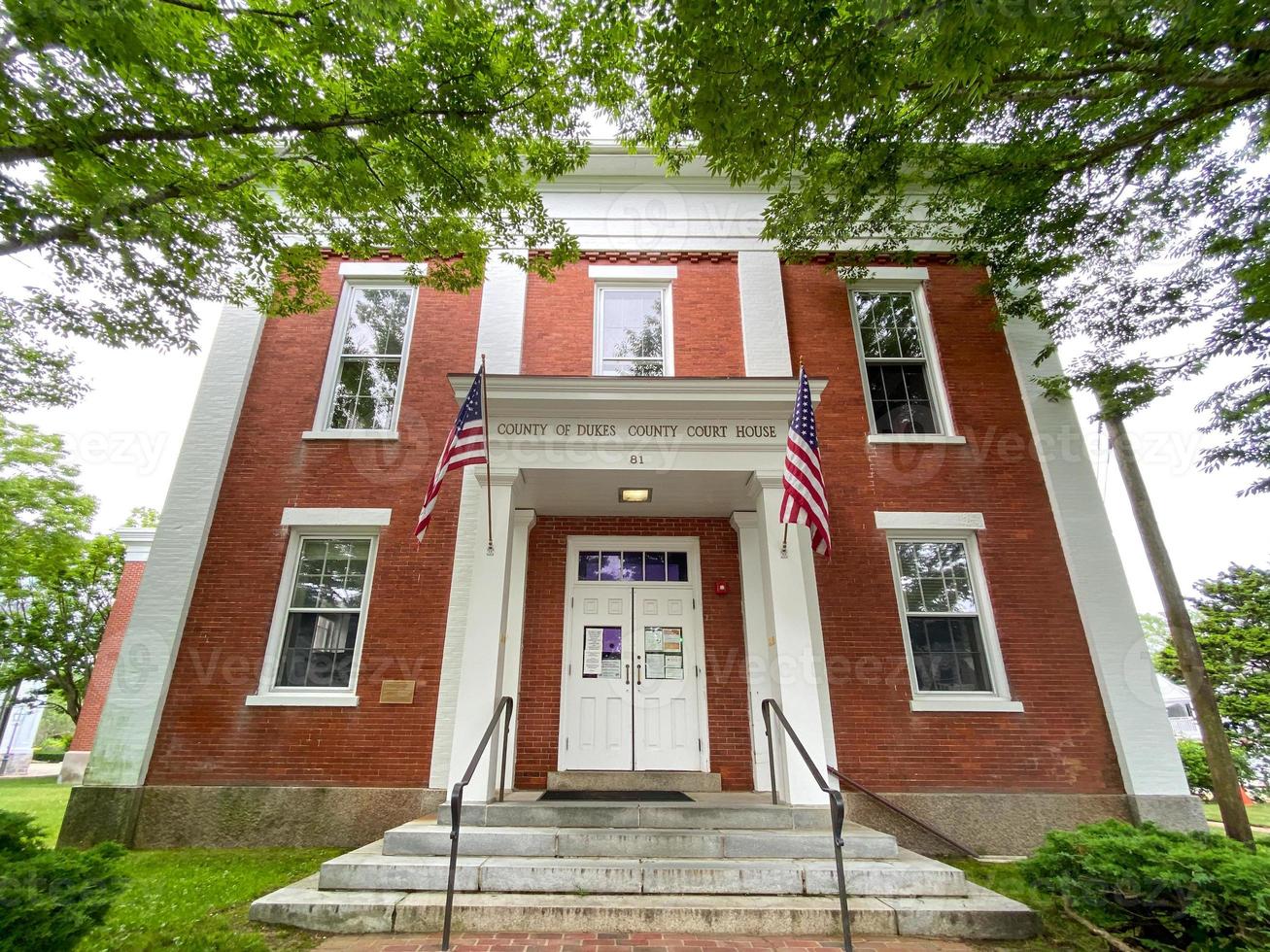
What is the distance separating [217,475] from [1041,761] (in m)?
11.1

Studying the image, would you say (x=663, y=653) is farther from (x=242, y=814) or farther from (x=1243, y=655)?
(x=1243, y=655)

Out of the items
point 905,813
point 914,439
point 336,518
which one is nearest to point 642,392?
point 914,439

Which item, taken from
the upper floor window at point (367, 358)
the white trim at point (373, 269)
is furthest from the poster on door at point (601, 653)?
the white trim at point (373, 269)

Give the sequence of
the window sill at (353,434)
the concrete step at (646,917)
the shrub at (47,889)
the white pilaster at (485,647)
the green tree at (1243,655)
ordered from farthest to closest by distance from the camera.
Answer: the green tree at (1243,655) → the window sill at (353,434) → the white pilaster at (485,647) → the concrete step at (646,917) → the shrub at (47,889)

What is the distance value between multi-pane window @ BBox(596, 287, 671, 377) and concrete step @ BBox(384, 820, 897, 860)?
231 inches

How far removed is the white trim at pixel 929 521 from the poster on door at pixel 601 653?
12.8 feet

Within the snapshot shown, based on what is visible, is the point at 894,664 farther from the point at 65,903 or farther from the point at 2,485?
the point at 2,485

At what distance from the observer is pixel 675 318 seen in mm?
8844

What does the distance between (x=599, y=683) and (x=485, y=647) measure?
1928 mm

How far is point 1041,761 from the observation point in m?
6.64

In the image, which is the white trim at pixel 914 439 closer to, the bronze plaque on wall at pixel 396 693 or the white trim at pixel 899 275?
the white trim at pixel 899 275

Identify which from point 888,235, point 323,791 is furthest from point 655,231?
point 323,791

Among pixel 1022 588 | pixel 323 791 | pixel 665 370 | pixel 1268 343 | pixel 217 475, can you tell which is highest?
pixel 665 370

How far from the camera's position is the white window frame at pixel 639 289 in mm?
8617
